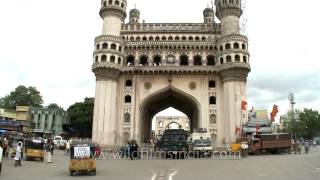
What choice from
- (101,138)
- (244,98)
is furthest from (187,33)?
(101,138)

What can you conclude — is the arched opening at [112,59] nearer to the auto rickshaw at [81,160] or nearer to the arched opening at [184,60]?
the arched opening at [184,60]

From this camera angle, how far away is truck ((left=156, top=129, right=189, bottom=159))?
30.8m

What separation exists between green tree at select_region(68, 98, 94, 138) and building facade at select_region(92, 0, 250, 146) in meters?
21.8

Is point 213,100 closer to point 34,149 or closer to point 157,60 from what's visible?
point 157,60

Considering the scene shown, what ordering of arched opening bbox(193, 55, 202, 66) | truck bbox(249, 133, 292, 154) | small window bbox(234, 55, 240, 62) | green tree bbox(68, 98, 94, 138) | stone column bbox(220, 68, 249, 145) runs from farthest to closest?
green tree bbox(68, 98, 94, 138)
arched opening bbox(193, 55, 202, 66)
small window bbox(234, 55, 240, 62)
stone column bbox(220, 68, 249, 145)
truck bbox(249, 133, 292, 154)

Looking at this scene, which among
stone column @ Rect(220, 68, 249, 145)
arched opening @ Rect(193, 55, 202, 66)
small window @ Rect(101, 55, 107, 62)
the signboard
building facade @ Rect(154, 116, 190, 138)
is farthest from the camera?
building facade @ Rect(154, 116, 190, 138)

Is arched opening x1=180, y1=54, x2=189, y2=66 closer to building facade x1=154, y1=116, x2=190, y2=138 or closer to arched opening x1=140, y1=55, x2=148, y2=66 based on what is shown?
arched opening x1=140, y1=55, x2=148, y2=66

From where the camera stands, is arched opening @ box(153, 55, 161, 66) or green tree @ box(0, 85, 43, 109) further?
green tree @ box(0, 85, 43, 109)

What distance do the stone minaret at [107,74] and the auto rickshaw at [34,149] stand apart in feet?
57.9

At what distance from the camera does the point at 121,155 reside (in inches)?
1364

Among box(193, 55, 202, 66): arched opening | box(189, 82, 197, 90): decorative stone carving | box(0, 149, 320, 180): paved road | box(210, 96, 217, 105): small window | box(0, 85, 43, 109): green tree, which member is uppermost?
box(193, 55, 202, 66): arched opening

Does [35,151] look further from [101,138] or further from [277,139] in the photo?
[277,139]

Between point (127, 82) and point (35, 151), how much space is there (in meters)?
23.4

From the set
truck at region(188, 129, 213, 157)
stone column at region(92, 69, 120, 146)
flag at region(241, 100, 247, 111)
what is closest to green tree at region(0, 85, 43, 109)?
stone column at region(92, 69, 120, 146)
